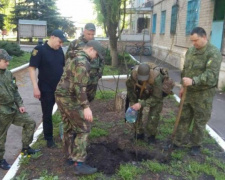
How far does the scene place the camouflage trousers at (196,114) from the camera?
370cm

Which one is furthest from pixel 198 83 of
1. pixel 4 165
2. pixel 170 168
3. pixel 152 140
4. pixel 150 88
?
pixel 4 165

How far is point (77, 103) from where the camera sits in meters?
3.20

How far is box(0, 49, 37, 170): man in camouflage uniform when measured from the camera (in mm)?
3398

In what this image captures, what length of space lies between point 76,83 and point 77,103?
35 centimetres

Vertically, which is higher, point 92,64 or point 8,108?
point 92,64

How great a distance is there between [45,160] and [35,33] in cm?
2022

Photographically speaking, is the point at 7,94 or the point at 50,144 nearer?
the point at 7,94

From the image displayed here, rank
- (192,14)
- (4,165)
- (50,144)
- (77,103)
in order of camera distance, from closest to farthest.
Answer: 1. (77,103)
2. (4,165)
3. (50,144)
4. (192,14)

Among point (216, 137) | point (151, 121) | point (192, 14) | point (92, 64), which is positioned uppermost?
point (192, 14)

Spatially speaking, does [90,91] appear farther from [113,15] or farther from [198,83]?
[113,15]

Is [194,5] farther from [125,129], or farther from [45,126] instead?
[45,126]

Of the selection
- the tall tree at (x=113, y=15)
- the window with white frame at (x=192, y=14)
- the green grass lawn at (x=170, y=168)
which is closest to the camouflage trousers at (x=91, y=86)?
the green grass lawn at (x=170, y=168)

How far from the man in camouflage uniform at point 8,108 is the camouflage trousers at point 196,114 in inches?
88.9

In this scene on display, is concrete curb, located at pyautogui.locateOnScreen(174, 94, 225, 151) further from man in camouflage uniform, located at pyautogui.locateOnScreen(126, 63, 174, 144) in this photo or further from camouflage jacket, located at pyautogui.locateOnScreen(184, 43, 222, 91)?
camouflage jacket, located at pyautogui.locateOnScreen(184, 43, 222, 91)
